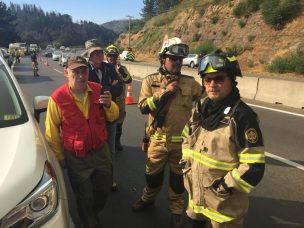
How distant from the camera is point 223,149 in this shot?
2.63 metres

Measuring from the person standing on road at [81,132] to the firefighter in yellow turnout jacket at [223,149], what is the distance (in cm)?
114

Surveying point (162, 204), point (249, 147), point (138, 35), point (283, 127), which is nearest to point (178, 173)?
point (162, 204)

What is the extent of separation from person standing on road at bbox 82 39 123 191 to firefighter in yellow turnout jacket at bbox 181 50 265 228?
2.04m

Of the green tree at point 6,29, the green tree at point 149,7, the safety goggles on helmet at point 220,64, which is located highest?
the green tree at point 149,7

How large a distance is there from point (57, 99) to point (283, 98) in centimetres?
991

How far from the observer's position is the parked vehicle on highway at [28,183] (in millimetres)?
2246

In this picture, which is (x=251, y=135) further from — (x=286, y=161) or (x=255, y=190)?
(x=286, y=161)

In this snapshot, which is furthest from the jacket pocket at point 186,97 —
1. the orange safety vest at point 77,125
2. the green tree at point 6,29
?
the green tree at point 6,29

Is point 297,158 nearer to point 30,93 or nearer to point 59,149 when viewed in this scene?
point 59,149

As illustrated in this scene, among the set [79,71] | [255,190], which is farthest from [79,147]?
[255,190]

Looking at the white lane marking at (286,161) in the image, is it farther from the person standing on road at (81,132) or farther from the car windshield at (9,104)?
the car windshield at (9,104)

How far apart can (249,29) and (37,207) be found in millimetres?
38379

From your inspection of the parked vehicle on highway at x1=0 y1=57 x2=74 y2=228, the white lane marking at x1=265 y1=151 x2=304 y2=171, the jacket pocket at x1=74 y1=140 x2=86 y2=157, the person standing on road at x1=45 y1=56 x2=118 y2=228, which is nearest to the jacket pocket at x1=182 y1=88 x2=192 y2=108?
the person standing on road at x1=45 y1=56 x2=118 y2=228

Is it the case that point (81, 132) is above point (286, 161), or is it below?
above
